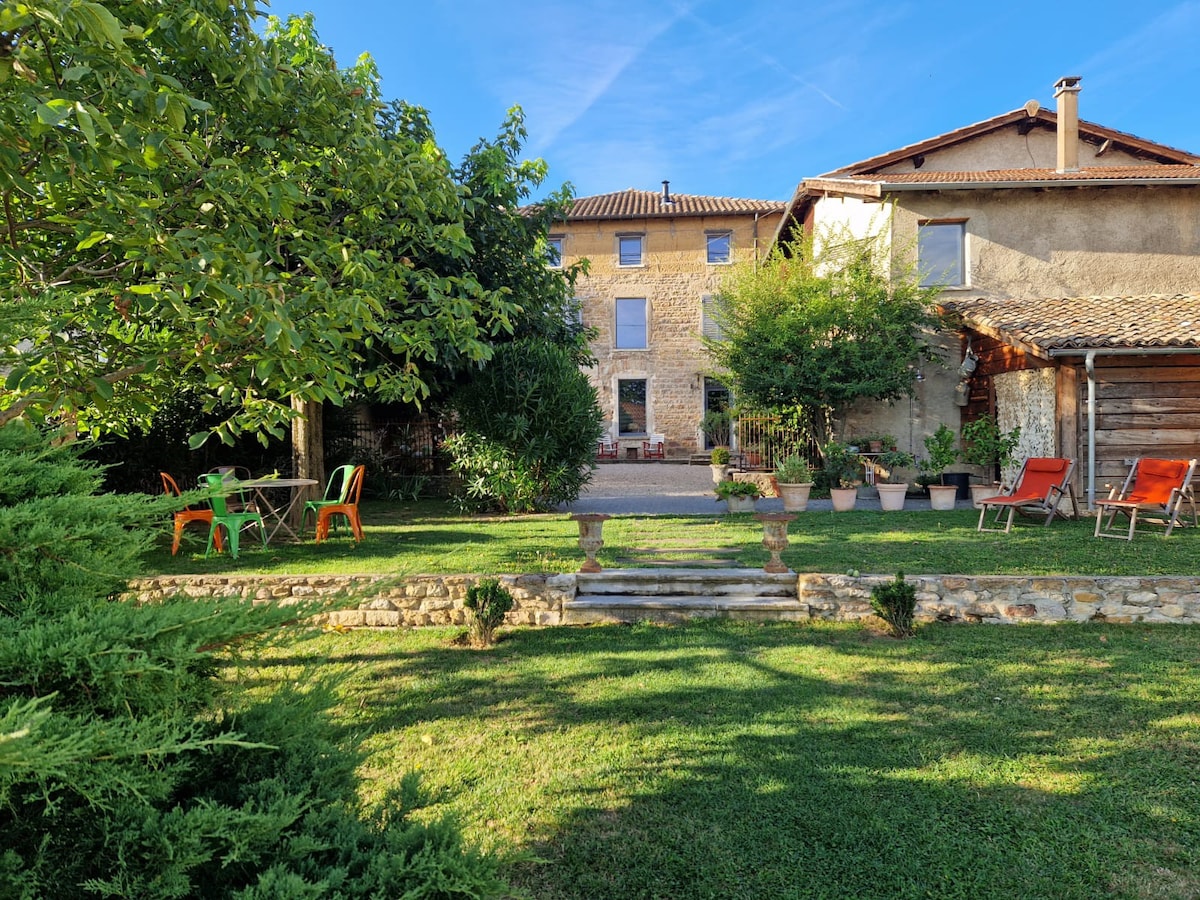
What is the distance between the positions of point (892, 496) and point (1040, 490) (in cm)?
217

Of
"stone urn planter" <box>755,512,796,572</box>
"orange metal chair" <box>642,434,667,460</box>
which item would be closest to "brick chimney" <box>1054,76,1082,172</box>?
"stone urn planter" <box>755,512,796,572</box>

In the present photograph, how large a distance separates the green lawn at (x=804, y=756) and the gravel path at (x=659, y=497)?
230 inches

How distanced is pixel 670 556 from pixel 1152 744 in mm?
4182

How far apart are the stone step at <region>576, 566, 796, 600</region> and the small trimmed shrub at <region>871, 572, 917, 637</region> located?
82cm

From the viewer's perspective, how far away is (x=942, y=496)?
10805 mm

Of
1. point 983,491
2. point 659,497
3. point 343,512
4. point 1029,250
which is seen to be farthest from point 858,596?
point 1029,250

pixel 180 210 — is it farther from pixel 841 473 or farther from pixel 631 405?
pixel 631 405

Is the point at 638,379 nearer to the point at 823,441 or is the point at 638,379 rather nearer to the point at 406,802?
the point at 823,441

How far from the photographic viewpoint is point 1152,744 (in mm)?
3271

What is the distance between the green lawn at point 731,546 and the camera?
6496mm

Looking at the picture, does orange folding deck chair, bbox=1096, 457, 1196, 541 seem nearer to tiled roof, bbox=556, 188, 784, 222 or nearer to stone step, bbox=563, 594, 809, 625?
stone step, bbox=563, 594, 809, 625

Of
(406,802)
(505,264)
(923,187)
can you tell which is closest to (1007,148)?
(923,187)

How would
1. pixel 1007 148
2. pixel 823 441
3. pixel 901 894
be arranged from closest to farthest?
pixel 901 894 → pixel 823 441 → pixel 1007 148

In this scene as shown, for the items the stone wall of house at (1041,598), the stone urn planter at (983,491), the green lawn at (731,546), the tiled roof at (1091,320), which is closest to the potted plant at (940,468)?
the stone urn planter at (983,491)
